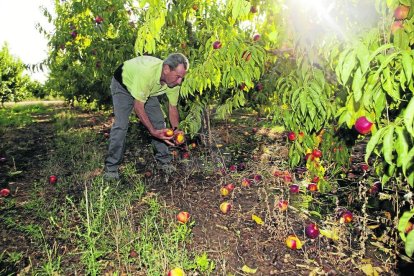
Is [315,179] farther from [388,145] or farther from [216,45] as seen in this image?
[388,145]

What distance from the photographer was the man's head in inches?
119

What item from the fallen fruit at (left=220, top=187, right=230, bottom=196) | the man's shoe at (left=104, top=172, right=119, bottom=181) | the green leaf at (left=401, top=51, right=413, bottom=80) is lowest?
the fallen fruit at (left=220, top=187, right=230, bottom=196)

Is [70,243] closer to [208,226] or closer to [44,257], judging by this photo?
[44,257]

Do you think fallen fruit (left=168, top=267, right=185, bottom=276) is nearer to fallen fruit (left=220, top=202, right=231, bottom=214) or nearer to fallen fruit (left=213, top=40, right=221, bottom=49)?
fallen fruit (left=220, top=202, right=231, bottom=214)

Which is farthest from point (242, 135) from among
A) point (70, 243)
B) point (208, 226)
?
point (70, 243)

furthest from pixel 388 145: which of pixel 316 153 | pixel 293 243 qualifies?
pixel 316 153

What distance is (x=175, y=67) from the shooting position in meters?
3.04

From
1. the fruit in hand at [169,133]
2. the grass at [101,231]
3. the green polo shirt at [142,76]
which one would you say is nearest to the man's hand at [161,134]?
the fruit in hand at [169,133]

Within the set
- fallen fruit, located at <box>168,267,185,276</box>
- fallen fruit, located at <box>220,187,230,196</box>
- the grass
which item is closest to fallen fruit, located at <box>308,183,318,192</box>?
fallen fruit, located at <box>220,187,230,196</box>

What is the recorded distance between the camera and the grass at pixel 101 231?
6.34 ft

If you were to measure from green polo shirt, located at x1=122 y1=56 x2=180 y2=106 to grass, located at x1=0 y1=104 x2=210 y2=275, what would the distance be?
93 centimetres

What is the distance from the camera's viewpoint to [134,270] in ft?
6.50

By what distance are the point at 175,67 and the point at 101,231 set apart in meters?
1.61

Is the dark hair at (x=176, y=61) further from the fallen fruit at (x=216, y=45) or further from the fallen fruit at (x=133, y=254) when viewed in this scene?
the fallen fruit at (x=133, y=254)
